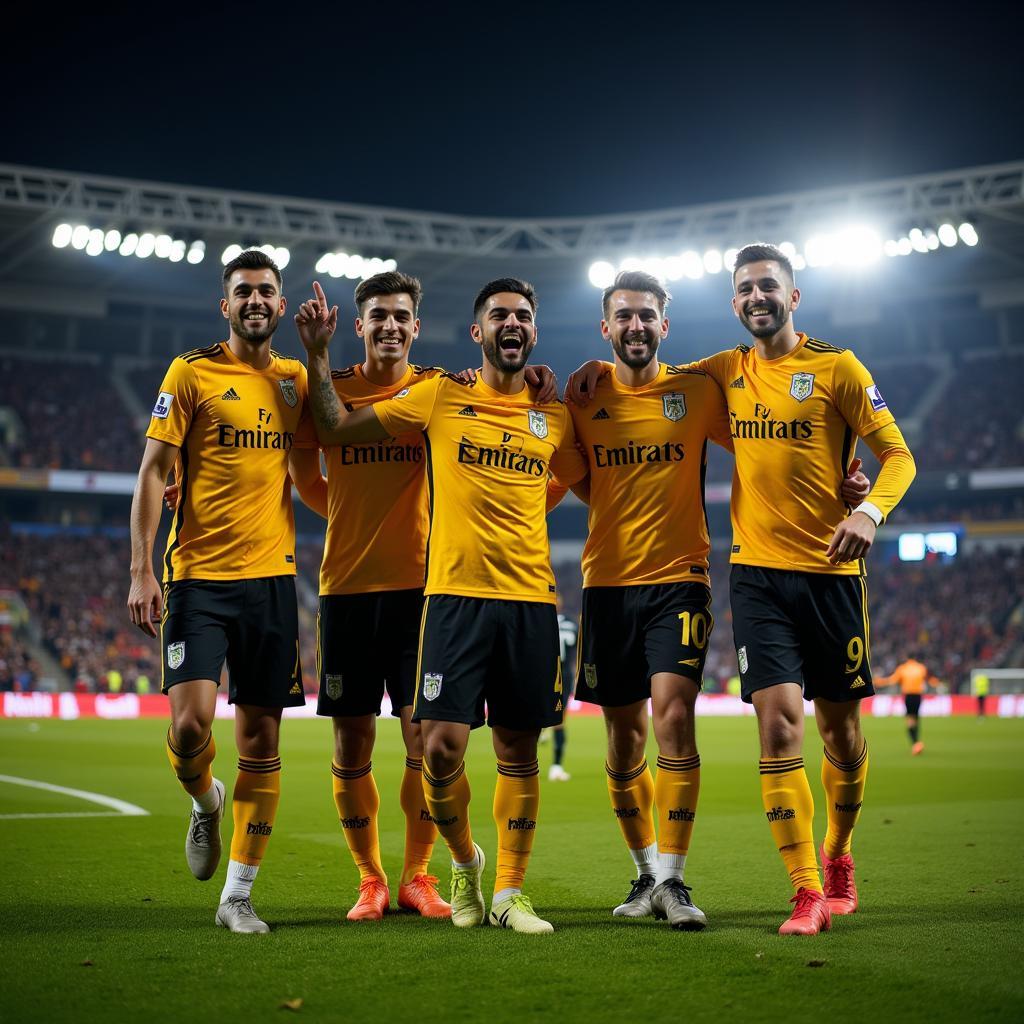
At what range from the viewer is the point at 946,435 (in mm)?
42531

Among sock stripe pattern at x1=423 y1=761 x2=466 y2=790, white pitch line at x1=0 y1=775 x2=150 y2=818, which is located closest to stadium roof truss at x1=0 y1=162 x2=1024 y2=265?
white pitch line at x1=0 y1=775 x2=150 y2=818

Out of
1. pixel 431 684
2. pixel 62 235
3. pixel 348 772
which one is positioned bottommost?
pixel 348 772

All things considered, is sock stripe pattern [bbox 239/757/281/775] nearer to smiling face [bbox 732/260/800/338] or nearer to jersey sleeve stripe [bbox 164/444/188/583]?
jersey sleeve stripe [bbox 164/444/188/583]

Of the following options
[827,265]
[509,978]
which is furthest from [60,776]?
[827,265]

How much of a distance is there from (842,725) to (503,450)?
200 cm

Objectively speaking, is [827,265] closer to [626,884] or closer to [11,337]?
[11,337]

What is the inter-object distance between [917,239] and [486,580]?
3286cm

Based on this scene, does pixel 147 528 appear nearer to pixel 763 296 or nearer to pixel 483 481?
pixel 483 481

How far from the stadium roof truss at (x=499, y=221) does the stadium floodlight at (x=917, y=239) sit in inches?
14.8

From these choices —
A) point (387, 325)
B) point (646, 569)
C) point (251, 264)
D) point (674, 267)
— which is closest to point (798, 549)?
point (646, 569)

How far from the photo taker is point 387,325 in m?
6.07

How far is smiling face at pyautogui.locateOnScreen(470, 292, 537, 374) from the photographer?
5.63 meters

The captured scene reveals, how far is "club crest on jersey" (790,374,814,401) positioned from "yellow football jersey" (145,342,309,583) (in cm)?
234

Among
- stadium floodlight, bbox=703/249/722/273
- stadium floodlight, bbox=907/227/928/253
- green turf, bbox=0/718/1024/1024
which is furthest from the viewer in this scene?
stadium floodlight, bbox=703/249/722/273
